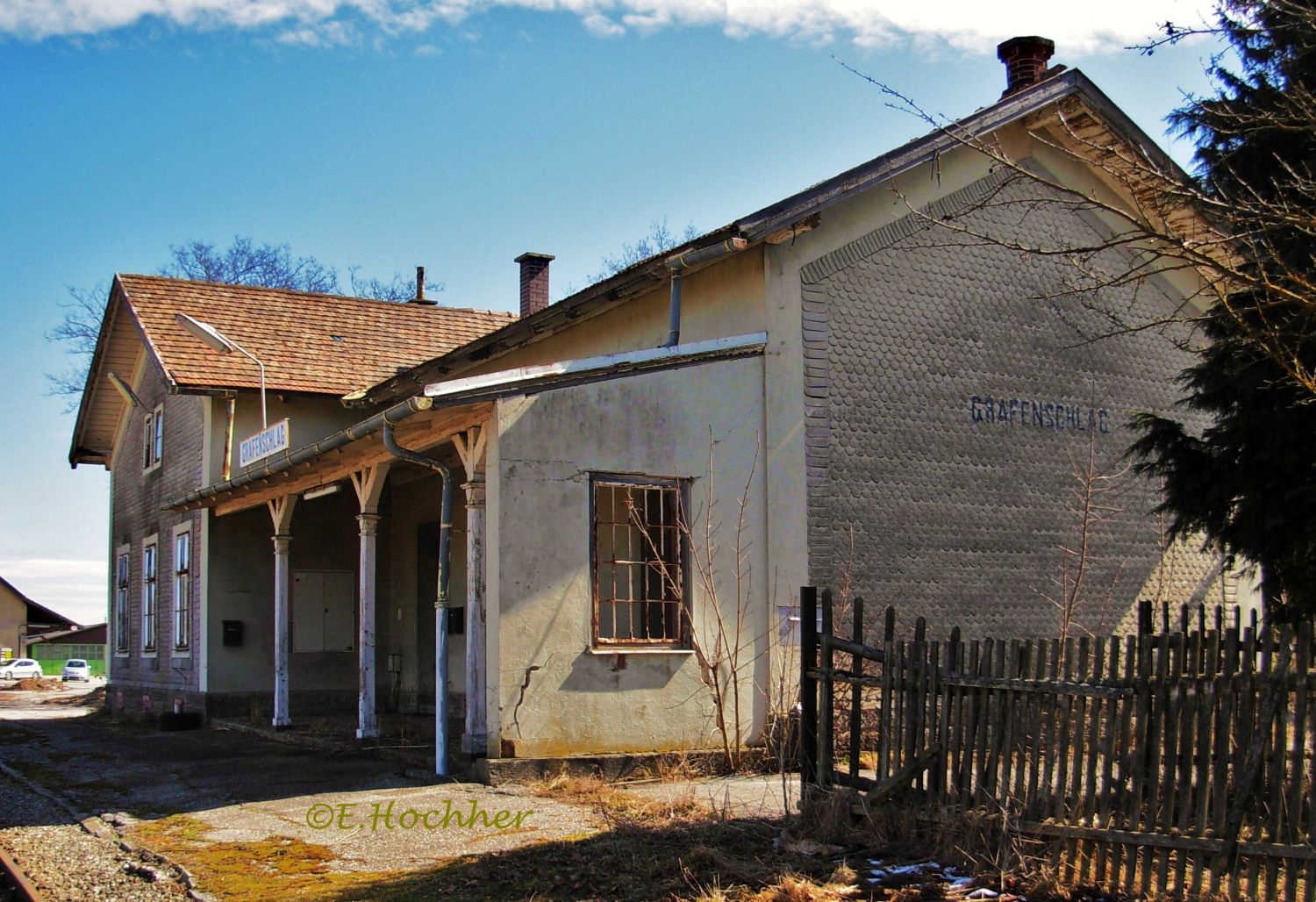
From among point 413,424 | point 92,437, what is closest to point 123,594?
point 92,437

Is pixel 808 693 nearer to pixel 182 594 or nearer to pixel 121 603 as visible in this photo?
pixel 182 594

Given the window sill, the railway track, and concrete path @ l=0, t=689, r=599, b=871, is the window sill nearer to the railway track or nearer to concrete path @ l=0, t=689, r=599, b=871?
concrete path @ l=0, t=689, r=599, b=871

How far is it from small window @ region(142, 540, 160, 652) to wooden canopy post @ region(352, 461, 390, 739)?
28.9 ft

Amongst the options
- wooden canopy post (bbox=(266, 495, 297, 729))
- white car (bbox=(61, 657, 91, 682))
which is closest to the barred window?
wooden canopy post (bbox=(266, 495, 297, 729))

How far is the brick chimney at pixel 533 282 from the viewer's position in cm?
2105

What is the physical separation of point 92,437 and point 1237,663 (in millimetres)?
23775

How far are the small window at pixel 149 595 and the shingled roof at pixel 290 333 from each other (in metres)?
4.03

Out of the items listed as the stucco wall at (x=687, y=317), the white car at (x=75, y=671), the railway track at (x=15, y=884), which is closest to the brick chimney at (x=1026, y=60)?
the stucco wall at (x=687, y=317)

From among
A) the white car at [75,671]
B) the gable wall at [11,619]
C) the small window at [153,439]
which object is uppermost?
the small window at [153,439]

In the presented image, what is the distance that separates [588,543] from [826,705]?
3.45 metres

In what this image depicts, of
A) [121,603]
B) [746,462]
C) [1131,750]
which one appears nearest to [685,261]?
[746,462]

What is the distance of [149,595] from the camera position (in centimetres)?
2114

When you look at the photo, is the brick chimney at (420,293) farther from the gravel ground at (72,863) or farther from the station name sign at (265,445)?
the gravel ground at (72,863)

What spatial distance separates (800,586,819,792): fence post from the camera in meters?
7.98
